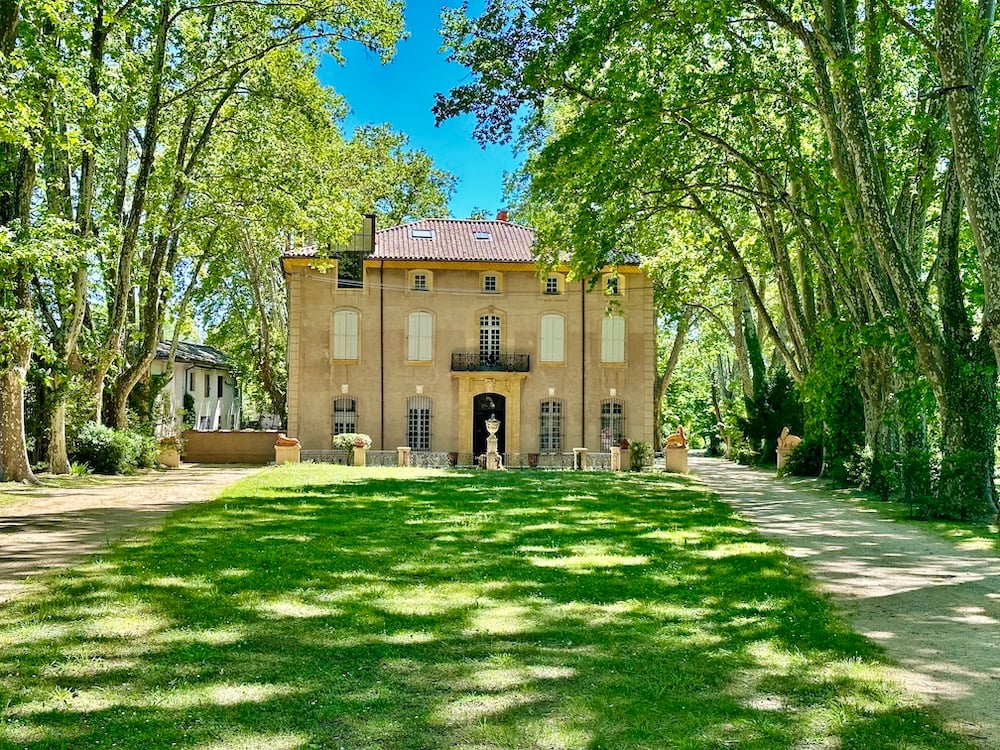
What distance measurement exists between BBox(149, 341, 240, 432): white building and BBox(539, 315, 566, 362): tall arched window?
13352mm

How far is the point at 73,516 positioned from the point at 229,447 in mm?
20604

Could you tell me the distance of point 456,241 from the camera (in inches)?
1361

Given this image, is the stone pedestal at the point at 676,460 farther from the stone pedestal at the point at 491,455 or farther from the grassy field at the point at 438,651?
the grassy field at the point at 438,651

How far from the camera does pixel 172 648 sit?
5.52m

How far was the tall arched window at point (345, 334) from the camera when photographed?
1298 inches

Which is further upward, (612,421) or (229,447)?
(612,421)

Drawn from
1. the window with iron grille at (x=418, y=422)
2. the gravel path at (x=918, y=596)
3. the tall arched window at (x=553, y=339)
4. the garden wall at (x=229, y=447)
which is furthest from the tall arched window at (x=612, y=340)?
the gravel path at (x=918, y=596)

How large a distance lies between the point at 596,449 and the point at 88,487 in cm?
1923

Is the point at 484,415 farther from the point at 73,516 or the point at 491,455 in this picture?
the point at 73,516

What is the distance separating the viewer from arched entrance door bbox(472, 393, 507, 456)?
3353cm

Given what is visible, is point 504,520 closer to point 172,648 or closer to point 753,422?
point 172,648

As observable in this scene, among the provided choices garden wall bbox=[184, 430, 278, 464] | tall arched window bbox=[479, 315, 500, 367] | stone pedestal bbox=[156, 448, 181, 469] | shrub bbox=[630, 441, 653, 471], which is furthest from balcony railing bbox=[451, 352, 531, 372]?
stone pedestal bbox=[156, 448, 181, 469]

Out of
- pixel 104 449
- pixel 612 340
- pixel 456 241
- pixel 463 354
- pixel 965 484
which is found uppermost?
pixel 456 241

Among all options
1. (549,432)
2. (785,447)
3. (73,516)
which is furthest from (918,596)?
(549,432)
